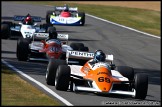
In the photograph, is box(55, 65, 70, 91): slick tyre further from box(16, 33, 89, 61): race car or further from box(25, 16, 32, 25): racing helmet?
box(25, 16, 32, 25): racing helmet

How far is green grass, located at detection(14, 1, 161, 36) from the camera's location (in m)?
43.9

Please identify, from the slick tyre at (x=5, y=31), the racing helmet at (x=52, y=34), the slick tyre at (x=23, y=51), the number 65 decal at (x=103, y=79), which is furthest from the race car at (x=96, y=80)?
the slick tyre at (x=5, y=31)

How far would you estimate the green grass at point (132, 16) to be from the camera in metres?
43.9

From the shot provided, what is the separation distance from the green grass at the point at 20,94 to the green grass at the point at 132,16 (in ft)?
70.7

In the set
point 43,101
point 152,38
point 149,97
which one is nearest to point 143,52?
point 152,38

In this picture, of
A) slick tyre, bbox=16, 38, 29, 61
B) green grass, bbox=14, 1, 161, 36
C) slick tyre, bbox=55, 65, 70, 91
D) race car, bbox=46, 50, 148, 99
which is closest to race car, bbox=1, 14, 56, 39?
slick tyre, bbox=16, 38, 29, 61

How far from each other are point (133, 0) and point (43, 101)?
56002mm

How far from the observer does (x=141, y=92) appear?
57.1ft

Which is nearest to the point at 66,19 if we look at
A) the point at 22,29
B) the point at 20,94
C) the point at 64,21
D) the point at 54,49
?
the point at 64,21

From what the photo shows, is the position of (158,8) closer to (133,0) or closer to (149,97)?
(133,0)

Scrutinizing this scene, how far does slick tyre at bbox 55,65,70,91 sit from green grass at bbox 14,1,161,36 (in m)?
22.8

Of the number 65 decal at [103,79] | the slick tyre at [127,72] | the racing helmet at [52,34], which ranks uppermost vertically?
the racing helmet at [52,34]

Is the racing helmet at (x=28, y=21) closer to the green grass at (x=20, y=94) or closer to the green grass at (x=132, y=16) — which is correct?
the green grass at (x=132, y=16)

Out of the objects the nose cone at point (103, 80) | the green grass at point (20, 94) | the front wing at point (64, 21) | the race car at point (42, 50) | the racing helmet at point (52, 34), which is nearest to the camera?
the green grass at point (20, 94)
